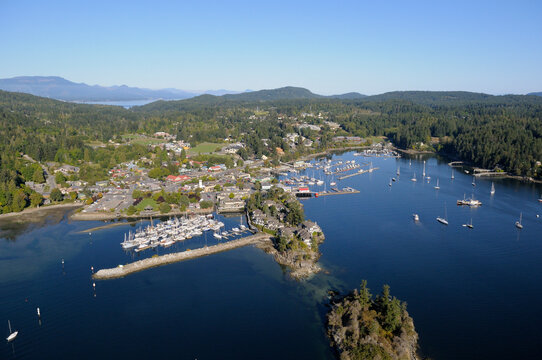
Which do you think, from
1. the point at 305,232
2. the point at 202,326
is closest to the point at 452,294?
the point at 305,232

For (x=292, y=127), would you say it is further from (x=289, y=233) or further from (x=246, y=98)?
(x=246, y=98)

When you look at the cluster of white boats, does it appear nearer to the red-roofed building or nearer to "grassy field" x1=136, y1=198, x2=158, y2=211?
"grassy field" x1=136, y1=198, x2=158, y2=211

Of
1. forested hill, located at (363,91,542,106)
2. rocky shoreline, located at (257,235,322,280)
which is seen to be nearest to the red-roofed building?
rocky shoreline, located at (257,235,322,280)

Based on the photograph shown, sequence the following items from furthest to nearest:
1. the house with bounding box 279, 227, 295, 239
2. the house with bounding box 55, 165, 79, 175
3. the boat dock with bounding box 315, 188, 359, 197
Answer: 1. the house with bounding box 55, 165, 79, 175
2. the boat dock with bounding box 315, 188, 359, 197
3. the house with bounding box 279, 227, 295, 239

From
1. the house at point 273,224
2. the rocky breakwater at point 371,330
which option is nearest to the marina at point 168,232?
the house at point 273,224

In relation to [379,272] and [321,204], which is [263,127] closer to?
[321,204]

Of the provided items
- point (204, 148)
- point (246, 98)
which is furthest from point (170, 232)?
point (246, 98)
